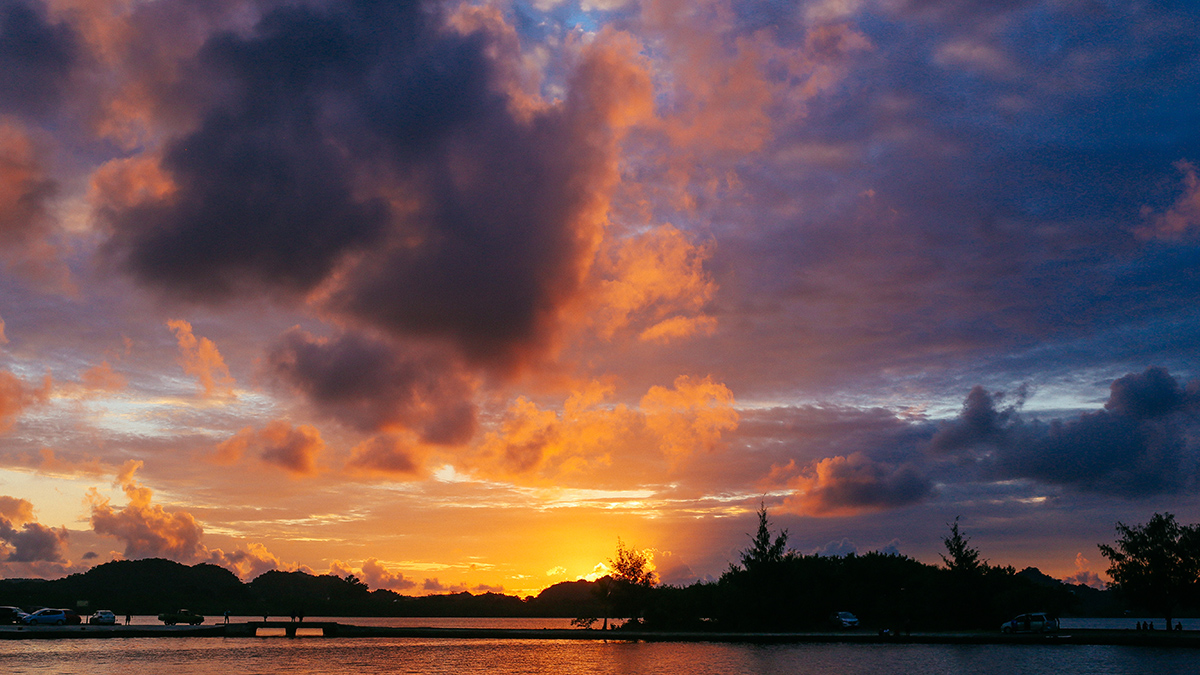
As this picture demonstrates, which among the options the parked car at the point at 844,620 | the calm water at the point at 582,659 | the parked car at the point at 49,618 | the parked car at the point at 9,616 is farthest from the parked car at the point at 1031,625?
the parked car at the point at 9,616

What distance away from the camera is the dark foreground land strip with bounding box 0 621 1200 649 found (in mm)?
63938

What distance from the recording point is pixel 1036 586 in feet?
285

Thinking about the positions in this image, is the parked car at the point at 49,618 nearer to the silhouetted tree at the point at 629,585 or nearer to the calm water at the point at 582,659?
the calm water at the point at 582,659

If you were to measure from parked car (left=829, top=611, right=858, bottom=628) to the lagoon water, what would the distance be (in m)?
19.7

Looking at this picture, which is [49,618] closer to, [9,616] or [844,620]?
[9,616]

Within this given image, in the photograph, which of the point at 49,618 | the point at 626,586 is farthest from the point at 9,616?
the point at 626,586

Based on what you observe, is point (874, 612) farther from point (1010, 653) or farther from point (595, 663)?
point (595, 663)

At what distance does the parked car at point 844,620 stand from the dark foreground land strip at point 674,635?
35.6 ft

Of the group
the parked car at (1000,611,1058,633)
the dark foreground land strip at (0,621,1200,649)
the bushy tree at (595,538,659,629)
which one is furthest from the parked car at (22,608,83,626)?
the parked car at (1000,611,1058,633)

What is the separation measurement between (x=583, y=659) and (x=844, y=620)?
38.7 meters

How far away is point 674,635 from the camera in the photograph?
76.2m

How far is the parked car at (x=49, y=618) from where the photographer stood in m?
95.2

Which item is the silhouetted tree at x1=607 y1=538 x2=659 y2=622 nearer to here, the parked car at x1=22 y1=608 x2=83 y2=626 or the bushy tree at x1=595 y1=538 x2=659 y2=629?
the bushy tree at x1=595 y1=538 x2=659 y2=629

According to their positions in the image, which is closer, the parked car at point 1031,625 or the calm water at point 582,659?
the calm water at point 582,659
